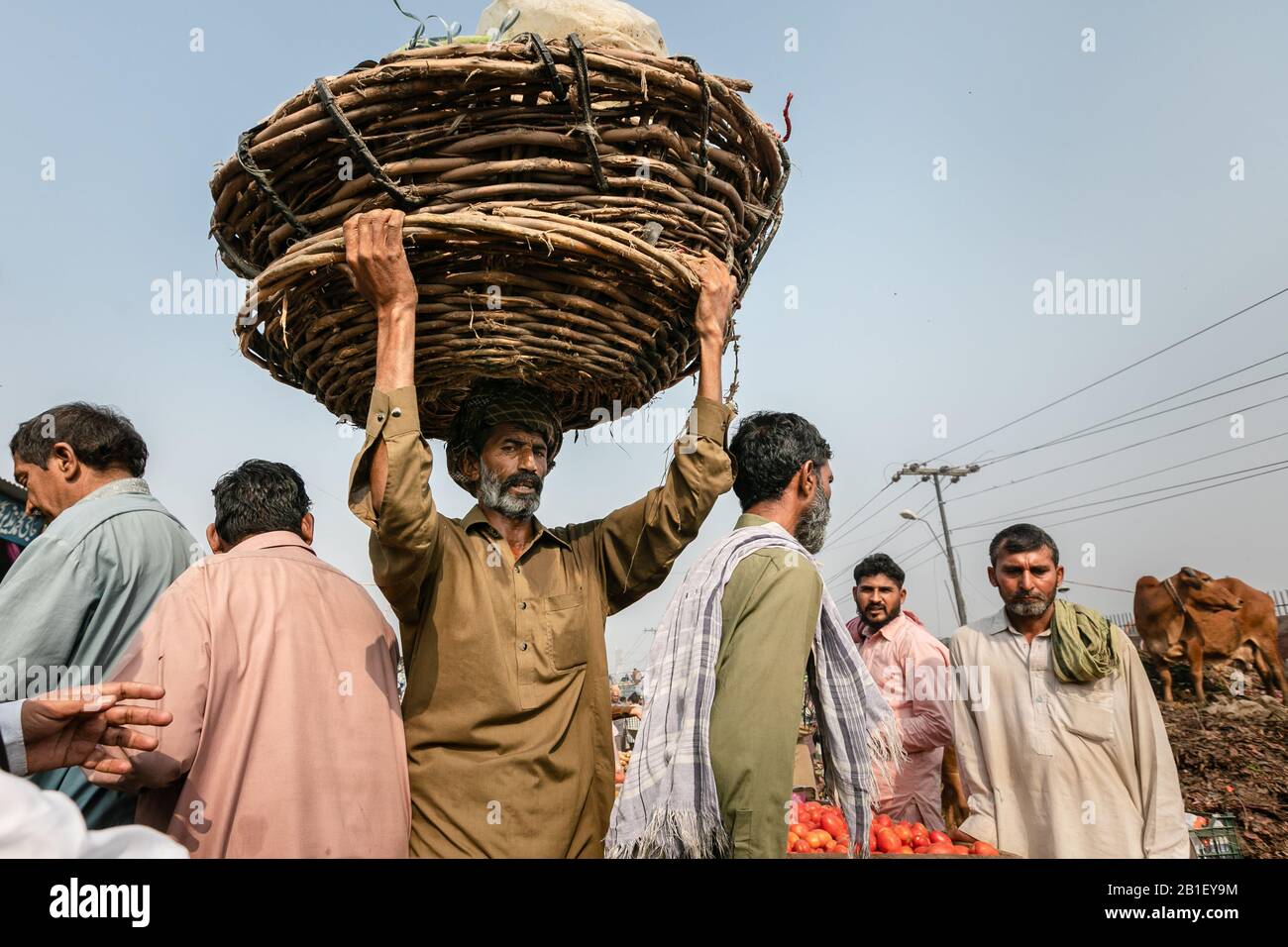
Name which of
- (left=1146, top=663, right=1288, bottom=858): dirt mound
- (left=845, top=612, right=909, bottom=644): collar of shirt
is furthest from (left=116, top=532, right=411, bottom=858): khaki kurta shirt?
(left=1146, top=663, right=1288, bottom=858): dirt mound

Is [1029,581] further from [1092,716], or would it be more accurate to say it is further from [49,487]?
[49,487]

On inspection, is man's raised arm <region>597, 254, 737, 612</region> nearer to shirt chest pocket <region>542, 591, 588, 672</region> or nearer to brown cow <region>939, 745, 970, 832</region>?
shirt chest pocket <region>542, 591, 588, 672</region>

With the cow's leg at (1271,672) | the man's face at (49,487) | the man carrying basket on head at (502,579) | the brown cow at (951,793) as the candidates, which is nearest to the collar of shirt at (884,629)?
the brown cow at (951,793)

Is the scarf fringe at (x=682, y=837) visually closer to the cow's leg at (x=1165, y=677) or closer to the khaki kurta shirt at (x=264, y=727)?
the khaki kurta shirt at (x=264, y=727)

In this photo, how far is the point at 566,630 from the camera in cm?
234

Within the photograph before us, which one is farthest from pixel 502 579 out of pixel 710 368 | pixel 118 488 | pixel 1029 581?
pixel 1029 581

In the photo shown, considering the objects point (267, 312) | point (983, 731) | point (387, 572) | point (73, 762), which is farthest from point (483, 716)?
point (983, 731)

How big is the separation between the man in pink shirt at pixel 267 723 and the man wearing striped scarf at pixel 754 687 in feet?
2.17

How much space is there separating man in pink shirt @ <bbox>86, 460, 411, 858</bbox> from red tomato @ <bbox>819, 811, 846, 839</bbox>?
2763 millimetres

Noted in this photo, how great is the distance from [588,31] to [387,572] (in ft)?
4.52

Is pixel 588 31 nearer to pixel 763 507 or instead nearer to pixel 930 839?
pixel 763 507

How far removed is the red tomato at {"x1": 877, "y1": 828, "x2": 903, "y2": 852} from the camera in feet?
12.3

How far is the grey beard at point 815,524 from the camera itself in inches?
100

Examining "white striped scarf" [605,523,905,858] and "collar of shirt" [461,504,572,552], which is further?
"collar of shirt" [461,504,572,552]
